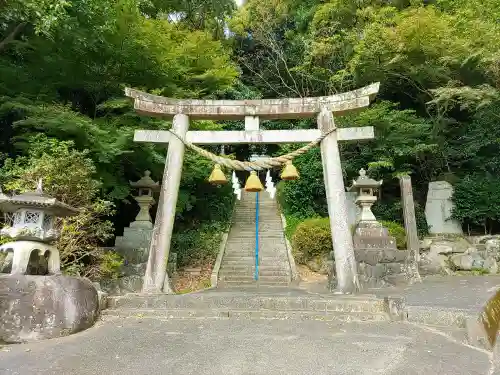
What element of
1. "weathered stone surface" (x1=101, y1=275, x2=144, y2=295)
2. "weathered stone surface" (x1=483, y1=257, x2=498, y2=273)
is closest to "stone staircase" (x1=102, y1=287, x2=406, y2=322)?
"weathered stone surface" (x1=101, y1=275, x2=144, y2=295)

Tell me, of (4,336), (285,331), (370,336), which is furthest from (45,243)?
(370,336)

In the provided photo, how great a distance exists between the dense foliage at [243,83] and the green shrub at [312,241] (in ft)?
10.8

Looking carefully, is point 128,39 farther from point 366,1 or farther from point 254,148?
point 254,148

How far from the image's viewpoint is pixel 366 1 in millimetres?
18203

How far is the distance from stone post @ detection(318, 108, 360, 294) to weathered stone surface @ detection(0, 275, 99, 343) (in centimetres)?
492

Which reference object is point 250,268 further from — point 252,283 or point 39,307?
point 39,307

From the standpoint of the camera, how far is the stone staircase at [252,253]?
1202 centimetres

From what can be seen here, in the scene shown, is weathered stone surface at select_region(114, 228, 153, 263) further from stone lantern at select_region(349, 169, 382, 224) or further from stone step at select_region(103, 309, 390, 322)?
stone lantern at select_region(349, 169, 382, 224)

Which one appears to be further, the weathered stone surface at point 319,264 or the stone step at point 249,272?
the weathered stone surface at point 319,264

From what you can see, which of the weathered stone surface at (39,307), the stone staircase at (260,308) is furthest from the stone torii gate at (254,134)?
the weathered stone surface at (39,307)

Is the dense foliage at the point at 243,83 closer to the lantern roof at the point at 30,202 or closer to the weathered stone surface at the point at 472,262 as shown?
the lantern roof at the point at 30,202

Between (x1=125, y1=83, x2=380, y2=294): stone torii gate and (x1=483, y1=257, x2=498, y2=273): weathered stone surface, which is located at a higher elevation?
(x1=125, y1=83, x2=380, y2=294): stone torii gate

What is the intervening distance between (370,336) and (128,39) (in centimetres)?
902

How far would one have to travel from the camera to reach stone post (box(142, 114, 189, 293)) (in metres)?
7.45
